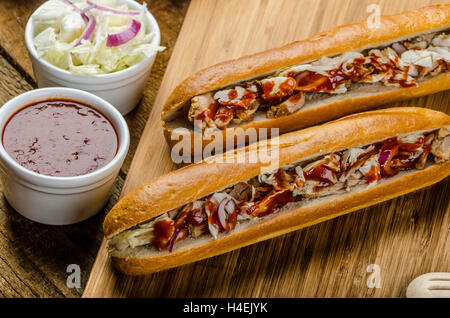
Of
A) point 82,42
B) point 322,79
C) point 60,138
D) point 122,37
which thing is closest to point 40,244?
point 60,138

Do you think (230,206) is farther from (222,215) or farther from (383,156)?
(383,156)

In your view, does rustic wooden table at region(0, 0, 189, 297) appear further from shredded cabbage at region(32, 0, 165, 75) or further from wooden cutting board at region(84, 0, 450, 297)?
shredded cabbage at region(32, 0, 165, 75)

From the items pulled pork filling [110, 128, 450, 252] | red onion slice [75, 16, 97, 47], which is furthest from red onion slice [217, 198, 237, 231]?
red onion slice [75, 16, 97, 47]

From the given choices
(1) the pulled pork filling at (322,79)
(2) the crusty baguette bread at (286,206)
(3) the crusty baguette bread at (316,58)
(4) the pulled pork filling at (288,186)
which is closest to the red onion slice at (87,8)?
(3) the crusty baguette bread at (316,58)

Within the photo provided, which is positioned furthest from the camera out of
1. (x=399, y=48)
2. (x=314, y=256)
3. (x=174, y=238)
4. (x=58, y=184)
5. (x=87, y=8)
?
(x=399, y=48)

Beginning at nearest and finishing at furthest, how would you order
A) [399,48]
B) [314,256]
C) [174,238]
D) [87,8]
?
1. [174,238]
2. [314,256]
3. [87,8]
4. [399,48]
